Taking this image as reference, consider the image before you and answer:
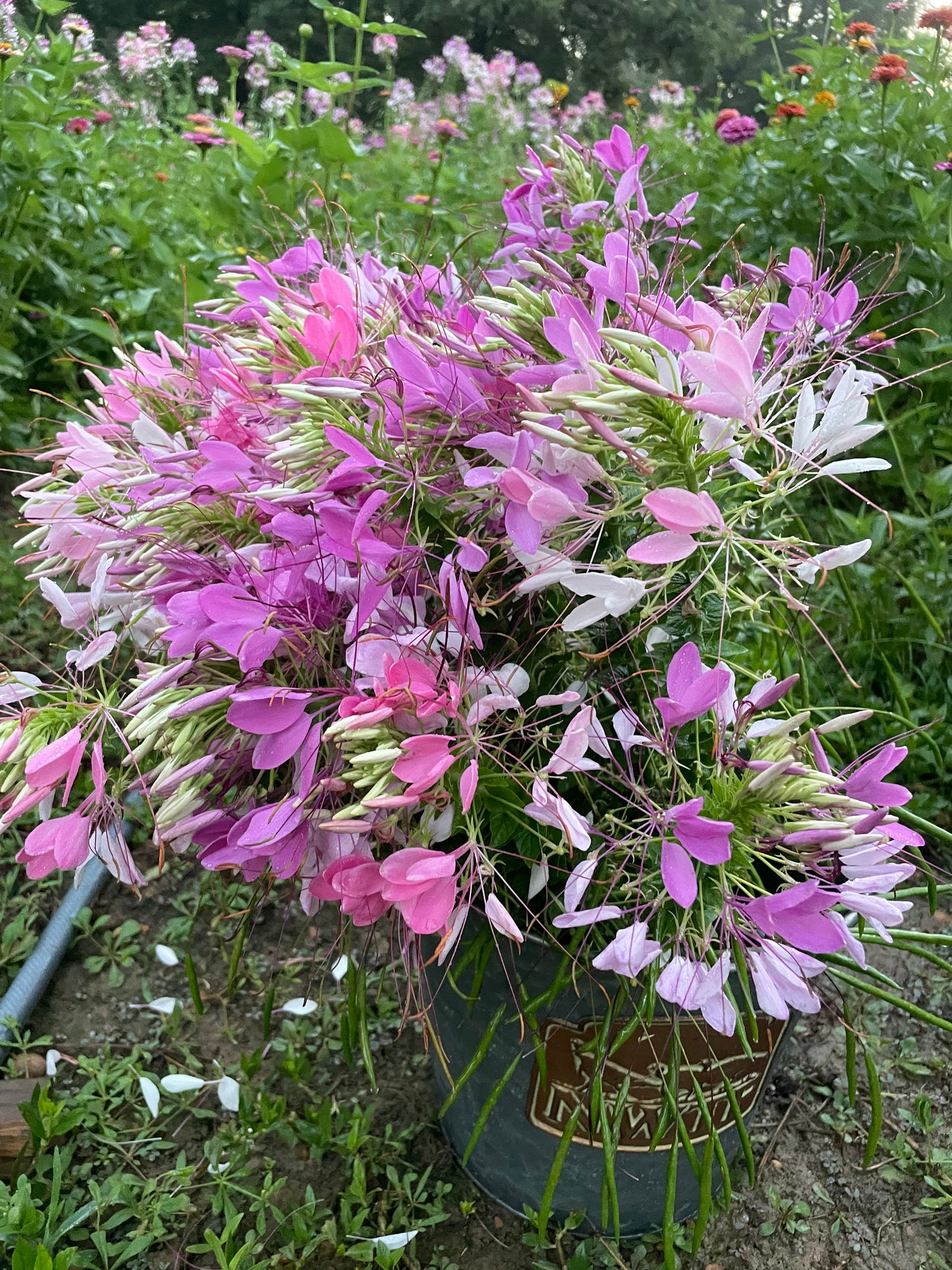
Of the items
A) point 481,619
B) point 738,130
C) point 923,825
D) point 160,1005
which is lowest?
point 160,1005

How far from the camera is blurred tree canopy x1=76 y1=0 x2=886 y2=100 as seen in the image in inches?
471

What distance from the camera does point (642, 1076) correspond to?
0.84 metres

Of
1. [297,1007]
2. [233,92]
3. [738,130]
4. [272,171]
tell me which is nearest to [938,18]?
[738,130]

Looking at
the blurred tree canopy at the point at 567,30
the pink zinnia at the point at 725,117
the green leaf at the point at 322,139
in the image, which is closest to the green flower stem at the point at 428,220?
the green leaf at the point at 322,139

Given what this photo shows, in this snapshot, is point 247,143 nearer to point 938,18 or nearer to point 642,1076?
point 938,18

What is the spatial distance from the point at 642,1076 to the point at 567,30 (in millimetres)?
17189

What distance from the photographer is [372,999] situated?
4.54 feet

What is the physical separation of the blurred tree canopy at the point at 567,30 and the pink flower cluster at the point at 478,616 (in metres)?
13.3

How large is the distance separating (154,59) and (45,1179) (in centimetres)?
575

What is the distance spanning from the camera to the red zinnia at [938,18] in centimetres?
186

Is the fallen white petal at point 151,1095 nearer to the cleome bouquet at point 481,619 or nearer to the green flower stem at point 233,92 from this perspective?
the cleome bouquet at point 481,619

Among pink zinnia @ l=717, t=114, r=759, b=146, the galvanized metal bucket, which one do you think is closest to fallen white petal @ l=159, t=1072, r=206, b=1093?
the galvanized metal bucket

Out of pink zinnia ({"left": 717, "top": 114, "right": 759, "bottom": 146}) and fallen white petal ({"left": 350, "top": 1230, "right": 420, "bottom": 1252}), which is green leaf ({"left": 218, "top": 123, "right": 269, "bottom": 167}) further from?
fallen white petal ({"left": 350, "top": 1230, "right": 420, "bottom": 1252})

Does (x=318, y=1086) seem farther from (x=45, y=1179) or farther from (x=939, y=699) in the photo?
(x=939, y=699)
